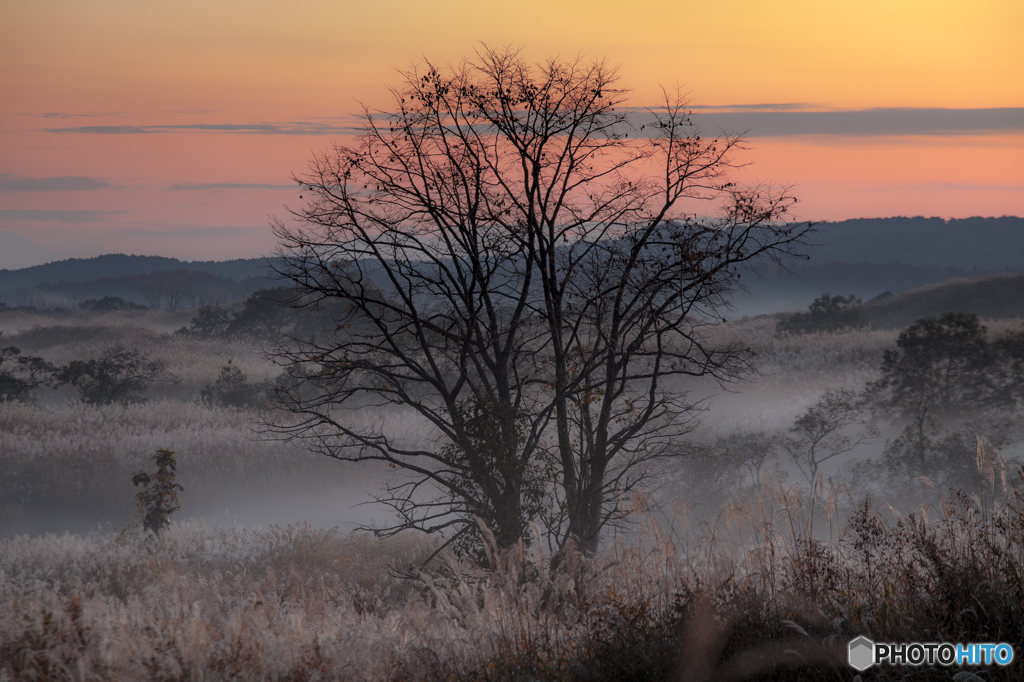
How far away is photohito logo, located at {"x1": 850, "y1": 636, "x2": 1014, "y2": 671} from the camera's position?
399cm

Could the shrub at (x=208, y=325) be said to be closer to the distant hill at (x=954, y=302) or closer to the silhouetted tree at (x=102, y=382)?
the silhouetted tree at (x=102, y=382)

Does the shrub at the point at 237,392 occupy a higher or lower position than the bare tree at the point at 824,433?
higher

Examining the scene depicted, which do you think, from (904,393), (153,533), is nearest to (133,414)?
(153,533)

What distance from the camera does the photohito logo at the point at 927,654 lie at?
157 inches

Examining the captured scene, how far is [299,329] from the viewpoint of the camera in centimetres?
5516

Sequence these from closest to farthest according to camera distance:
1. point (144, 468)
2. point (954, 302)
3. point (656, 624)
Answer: point (656, 624) → point (144, 468) → point (954, 302)

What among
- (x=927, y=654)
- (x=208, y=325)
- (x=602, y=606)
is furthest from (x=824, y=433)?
(x=208, y=325)

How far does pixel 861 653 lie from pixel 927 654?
401 mm

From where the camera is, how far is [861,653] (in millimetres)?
4129

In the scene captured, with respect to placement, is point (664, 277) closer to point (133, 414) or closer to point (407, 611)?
point (407, 611)

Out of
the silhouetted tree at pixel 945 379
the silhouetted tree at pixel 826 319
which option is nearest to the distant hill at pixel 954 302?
the silhouetted tree at pixel 826 319

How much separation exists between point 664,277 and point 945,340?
1769cm

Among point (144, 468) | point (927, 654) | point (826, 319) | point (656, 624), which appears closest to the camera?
point (927, 654)

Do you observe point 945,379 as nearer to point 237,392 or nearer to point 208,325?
point 237,392
